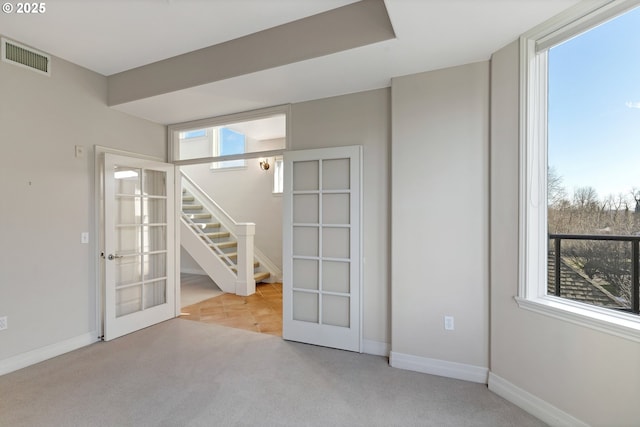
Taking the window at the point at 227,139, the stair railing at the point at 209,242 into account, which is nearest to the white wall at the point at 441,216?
the window at the point at 227,139

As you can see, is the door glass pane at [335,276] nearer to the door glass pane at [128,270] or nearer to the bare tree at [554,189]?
the bare tree at [554,189]

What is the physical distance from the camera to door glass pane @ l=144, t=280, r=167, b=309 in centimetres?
369

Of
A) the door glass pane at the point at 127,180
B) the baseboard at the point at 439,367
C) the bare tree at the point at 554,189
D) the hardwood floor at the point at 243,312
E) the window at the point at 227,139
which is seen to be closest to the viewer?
the bare tree at the point at 554,189

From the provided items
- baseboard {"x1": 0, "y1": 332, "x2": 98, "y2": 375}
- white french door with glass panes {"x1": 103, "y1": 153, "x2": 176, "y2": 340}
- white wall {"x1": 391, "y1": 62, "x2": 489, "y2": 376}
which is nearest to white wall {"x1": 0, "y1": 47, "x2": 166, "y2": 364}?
baseboard {"x1": 0, "y1": 332, "x2": 98, "y2": 375}

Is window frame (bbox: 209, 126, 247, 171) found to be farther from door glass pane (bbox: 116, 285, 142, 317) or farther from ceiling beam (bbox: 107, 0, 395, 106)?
door glass pane (bbox: 116, 285, 142, 317)

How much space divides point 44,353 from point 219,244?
3117 millimetres

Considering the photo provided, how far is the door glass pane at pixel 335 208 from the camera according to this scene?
118 inches

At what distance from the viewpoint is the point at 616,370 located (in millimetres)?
1643

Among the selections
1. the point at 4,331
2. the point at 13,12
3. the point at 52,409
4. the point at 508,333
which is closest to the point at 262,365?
the point at 52,409

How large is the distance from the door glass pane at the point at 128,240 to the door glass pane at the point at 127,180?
0.44 metres

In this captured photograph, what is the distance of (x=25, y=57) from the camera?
2.66 metres

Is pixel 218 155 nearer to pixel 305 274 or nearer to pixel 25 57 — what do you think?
pixel 25 57

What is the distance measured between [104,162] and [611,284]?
4.44 m

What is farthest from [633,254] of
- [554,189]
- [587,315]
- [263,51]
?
[263,51]
